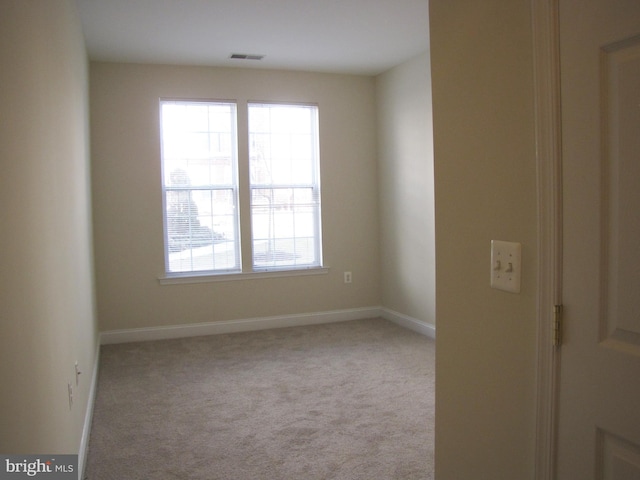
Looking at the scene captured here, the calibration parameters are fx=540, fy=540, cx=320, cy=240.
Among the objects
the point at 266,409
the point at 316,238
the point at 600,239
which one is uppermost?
the point at 600,239

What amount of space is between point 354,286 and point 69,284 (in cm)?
365

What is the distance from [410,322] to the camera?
17.9 feet

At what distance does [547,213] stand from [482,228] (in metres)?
0.26

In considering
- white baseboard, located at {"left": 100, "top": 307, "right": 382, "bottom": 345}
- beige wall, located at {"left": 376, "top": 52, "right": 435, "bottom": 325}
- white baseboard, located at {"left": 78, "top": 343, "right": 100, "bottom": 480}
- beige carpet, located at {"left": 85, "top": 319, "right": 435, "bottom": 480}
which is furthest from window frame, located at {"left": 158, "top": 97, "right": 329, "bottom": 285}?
white baseboard, located at {"left": 78, "top": 343, "right": 100, "bottom": 480}

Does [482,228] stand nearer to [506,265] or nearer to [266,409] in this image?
[506,265]

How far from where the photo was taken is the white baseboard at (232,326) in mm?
5156

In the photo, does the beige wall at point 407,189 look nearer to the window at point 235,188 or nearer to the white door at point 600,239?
the window at point 235,188

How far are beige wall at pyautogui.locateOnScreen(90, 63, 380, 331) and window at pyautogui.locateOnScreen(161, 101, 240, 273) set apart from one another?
0.37 ft

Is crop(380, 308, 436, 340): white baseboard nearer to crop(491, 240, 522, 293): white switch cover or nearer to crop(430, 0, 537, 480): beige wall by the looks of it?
crop(430, 0, 537, 480): beige wall

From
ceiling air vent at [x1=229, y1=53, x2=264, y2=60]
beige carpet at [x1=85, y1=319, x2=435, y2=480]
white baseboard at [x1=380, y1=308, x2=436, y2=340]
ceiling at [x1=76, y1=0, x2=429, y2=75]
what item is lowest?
beige carpet at [x1=85, y1=319, x2=435, y2=480]

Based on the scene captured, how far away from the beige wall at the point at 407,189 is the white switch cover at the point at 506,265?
11.7 feet

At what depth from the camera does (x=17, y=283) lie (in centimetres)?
151

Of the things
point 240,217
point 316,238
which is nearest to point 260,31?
point 240,217

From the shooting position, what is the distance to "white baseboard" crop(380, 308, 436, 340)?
5.10 m
